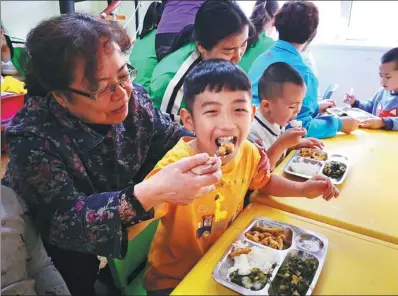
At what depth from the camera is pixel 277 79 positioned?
1.41 m

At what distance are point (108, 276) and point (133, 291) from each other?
248 millimetres

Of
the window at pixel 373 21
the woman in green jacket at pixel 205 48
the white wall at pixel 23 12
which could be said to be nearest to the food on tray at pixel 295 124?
the woman in green jacket at pixel 205 48

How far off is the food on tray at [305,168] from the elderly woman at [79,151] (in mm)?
541

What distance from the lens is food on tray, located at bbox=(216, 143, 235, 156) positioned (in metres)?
0.90

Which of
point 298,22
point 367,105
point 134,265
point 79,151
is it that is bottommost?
point 134,265

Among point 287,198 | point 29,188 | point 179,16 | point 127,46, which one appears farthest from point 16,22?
point 287,198

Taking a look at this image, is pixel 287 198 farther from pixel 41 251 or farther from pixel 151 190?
pixel 41 251

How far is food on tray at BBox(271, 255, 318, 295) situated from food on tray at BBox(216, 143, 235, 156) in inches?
12.2

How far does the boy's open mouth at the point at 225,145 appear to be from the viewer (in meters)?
0.90

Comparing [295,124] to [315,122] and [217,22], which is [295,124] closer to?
[315,122]

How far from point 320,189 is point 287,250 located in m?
0.31

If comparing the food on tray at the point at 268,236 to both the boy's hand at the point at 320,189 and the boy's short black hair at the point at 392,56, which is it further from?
the boy's short black hair at the point at 392,56

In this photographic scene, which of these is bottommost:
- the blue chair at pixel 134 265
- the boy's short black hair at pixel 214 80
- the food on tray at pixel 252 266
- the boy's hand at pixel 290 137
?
the blue chair at pixel 134 265

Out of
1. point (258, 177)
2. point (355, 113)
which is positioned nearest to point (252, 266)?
point (258, 177)
